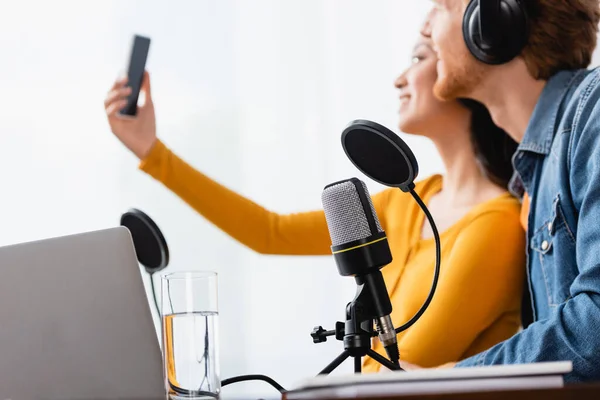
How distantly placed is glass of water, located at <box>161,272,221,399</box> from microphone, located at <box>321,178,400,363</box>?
0.17 metres

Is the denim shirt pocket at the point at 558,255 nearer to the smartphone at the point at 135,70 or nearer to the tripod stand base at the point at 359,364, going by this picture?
the tripod stand base at the point at 359,364

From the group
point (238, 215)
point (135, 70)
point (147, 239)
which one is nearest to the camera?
point (147, 239)

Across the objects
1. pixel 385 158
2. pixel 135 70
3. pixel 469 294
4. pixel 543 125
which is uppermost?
pixel 135 70

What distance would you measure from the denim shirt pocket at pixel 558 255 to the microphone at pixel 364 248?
1.97ft

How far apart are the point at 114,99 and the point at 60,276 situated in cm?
99

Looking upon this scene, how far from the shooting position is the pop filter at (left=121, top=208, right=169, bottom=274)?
122 cm

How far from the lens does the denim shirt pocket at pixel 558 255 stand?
136 centimetres

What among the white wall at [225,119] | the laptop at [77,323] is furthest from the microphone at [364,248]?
the white wall at [225,119]

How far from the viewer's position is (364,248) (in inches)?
34.3

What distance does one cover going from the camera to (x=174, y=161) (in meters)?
1.93

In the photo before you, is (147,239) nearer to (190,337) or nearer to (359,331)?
(190,337)

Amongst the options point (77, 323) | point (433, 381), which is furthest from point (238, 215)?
point (433, 381)

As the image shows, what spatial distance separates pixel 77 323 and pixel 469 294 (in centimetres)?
92

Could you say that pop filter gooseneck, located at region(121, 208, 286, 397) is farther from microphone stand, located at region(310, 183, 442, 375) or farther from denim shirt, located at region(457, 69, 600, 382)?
denim shirt, located at region(457, 69, 600, 382)
